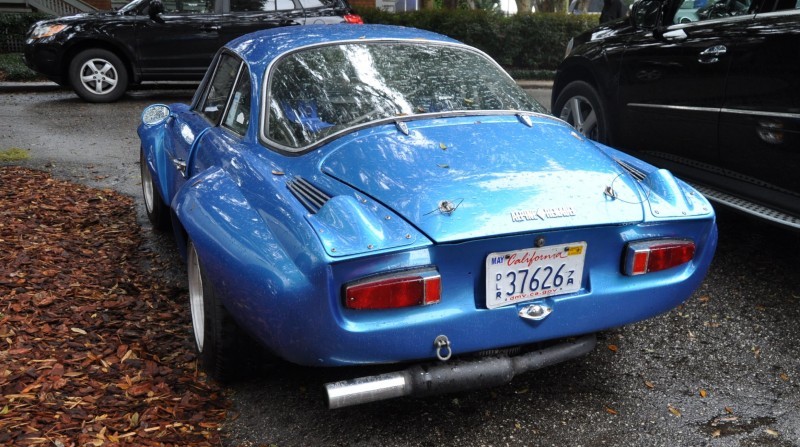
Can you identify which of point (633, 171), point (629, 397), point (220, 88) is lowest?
point (629, 397)

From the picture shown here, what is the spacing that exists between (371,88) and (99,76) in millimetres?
8537

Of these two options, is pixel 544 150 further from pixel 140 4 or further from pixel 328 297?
pixel 140 4

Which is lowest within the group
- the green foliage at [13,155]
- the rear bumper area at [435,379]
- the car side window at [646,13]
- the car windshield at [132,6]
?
the green foliage at [13,155]

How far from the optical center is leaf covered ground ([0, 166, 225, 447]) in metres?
2.91

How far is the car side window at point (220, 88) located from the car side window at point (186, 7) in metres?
7.06

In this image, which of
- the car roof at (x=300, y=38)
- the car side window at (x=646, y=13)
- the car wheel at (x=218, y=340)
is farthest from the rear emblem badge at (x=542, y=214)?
the car side window at (x=646, y=13)

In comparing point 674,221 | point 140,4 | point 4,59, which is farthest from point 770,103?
point 4,59

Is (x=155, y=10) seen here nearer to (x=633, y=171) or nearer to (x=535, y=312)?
(x=633, y=171)

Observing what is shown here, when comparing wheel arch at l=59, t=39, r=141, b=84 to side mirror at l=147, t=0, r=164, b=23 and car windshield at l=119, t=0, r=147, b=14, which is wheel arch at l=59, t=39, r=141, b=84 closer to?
car windshield at l=119, t=0, r=147, b=14

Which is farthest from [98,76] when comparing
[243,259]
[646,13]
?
[243,259]

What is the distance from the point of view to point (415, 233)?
8.41 feet

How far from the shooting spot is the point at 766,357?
141 inches

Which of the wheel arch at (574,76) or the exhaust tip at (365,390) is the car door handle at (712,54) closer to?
the wheel arch at (574,76)

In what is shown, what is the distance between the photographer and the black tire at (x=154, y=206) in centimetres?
516
